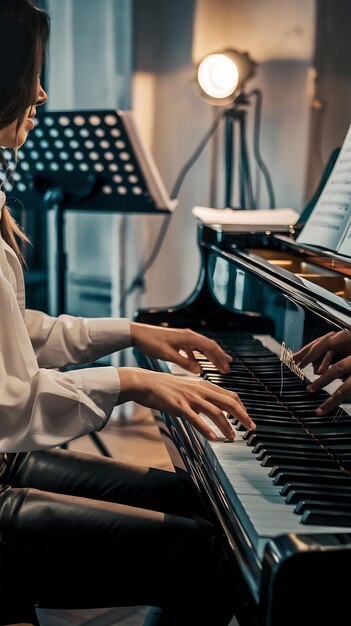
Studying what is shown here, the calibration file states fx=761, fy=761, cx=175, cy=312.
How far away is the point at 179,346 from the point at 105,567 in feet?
1.68

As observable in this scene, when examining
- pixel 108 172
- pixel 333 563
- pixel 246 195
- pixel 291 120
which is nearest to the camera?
pixel 333 563

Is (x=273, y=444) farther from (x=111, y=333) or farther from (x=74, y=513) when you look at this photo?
(x=111, y=333)

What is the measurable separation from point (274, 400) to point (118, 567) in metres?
0.39

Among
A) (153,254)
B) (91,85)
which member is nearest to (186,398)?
(153,254)

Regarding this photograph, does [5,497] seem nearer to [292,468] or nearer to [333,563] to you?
[292,468]

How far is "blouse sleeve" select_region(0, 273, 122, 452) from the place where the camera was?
1.08m

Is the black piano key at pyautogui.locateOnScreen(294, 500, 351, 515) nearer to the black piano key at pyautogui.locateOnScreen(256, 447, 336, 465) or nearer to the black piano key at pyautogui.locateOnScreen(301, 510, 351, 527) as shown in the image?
the black piano key at pyautogui.locateOnScreen(301, 510, 351, 527)

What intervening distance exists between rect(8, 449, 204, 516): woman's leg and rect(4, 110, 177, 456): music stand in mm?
1078

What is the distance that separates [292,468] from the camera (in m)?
1.01

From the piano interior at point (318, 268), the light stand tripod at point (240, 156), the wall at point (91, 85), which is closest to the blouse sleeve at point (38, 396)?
the piano interior at point (318, 268)

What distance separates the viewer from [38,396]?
109cm

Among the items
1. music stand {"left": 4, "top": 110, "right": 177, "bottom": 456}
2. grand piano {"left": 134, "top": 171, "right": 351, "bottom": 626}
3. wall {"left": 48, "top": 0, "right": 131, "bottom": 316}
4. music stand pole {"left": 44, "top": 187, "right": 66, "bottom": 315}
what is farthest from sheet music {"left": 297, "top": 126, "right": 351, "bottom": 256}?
wall {"left": 48, "top": 0, "right": 131, "bottom": 316}

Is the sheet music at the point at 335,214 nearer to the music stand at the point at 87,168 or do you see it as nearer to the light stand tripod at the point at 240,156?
the music stand at the point at 87,168

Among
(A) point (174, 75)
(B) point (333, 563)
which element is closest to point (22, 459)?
(B) point (333, 563)
